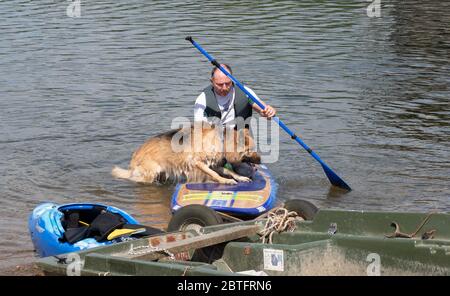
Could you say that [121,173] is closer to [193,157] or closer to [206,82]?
[193,157]

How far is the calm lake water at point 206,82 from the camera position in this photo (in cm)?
1134

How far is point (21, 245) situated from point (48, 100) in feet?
25.3

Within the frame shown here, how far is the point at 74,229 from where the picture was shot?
26.5 feet

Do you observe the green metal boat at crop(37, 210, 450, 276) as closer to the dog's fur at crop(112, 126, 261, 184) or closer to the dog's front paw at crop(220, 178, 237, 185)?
the dog's front paw at crop(220, 178, 237, 185)

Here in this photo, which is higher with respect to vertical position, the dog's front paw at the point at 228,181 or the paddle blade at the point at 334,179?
the dog's front paw at the point at 228,181

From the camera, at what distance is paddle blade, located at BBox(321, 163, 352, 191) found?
11234 mm

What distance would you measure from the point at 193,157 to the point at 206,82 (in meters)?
6.93

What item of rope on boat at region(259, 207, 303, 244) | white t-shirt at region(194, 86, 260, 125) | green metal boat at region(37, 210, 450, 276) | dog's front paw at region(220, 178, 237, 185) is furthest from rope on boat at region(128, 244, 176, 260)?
white t-shirt at region(194, 86, 260, 125)

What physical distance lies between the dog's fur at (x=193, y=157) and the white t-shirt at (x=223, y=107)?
18 centimetres

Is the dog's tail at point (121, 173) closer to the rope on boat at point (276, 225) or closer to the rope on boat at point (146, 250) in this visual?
the rope on boat at point (276, 225)

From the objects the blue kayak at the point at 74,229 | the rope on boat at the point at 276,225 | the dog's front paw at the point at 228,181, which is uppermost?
the rope on boat at the point at 276,225

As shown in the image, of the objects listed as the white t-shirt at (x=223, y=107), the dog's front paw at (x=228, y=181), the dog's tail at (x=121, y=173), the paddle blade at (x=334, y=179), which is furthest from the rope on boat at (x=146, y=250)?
the dog's tail at (x=121, y=173)
